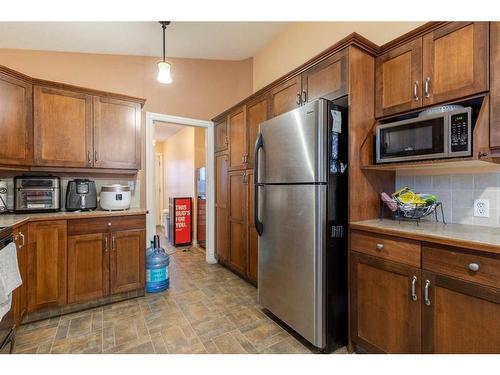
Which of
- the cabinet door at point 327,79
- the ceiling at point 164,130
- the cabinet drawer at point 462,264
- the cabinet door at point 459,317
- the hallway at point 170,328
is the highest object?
the ceiling at point 164,130

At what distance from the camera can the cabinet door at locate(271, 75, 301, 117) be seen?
2.07m

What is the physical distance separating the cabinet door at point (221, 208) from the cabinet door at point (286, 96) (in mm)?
1182

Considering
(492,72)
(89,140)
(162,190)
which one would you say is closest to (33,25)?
(89,140)

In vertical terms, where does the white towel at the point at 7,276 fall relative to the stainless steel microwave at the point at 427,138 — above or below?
below

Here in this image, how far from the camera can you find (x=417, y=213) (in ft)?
5.13

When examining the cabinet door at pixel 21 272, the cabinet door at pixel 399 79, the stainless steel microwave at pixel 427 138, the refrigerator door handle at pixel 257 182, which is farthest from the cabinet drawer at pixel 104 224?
the cabinet door at pixel 399 79

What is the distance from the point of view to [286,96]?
2207 millimetres

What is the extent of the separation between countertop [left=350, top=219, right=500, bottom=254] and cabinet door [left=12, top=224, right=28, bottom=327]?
2.43 metres

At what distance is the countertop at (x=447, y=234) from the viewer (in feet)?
3.56

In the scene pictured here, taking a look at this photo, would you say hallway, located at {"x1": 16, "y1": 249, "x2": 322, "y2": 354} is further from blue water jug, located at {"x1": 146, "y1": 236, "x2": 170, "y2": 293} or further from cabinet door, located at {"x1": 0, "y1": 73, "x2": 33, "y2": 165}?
cabinet door, located at {"x1": 0, "y1": 73, "x2": 33, "y2": 165}

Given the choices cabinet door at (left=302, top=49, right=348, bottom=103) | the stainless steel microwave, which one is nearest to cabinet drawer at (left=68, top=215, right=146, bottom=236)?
cabinet door at (left=302, top=49, right=348, bottom=103)

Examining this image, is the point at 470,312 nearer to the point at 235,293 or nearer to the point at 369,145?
the point at 369,145

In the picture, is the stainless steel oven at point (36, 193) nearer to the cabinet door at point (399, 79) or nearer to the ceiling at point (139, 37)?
the ceiling at point (139, 37)

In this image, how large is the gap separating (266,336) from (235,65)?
11.6 feet
